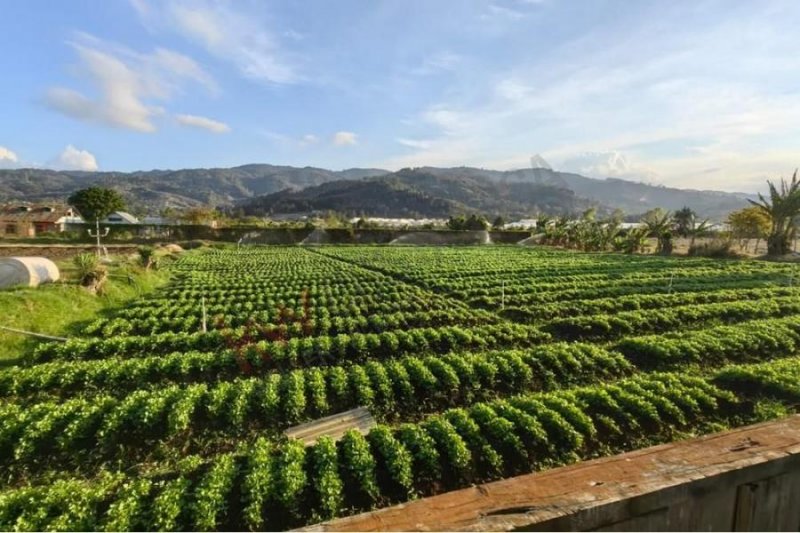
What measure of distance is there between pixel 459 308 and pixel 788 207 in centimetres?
4446

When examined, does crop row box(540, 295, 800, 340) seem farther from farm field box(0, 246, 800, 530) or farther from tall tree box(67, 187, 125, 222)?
tall tree box(67, 187, 125, 222)

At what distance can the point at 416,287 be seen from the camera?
26.6m

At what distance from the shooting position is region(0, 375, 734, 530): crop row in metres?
6.44

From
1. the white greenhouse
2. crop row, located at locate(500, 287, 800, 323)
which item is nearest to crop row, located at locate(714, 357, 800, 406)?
crop row, located at locate(500, 287, 800, 323)

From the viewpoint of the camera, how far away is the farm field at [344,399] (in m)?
7.01

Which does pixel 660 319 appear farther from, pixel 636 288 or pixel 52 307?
pixel 52 307

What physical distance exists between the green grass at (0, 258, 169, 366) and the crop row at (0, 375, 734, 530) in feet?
33.5

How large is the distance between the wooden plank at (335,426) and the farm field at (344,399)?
419 mm

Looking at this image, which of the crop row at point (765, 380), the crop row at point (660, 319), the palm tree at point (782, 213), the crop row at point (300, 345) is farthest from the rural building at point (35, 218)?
the palm tree at point (782, 213)

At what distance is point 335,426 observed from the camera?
31.4 feet

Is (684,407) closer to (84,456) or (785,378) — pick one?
(785,378)

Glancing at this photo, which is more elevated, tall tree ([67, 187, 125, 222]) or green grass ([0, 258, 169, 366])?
tall tree ([67, 187, 125, 222])

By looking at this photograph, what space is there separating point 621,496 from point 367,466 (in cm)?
609

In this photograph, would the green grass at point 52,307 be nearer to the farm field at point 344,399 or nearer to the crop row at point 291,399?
the farm field at point 344,399
